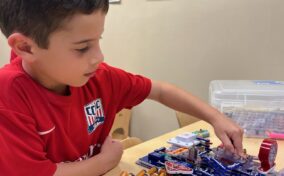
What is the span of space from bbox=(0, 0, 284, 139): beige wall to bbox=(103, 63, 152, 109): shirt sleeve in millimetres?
622

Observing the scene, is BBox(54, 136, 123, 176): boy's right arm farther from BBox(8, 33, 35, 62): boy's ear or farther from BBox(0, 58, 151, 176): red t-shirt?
BBox(8, 33, 35, 62): boy's ear

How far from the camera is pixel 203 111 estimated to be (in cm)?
89

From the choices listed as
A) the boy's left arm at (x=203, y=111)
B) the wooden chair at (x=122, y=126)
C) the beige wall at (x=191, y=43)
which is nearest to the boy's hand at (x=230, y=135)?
the boy's left arm at (x=203, y=111)

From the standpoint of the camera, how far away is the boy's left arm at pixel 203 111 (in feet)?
2.64

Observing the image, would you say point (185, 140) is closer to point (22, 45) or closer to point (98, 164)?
point (98, 164)

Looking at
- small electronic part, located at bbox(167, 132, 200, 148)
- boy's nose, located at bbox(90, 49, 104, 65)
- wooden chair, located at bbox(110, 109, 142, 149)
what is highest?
boy's nose, located at bbox(90, 49, 104, 65)

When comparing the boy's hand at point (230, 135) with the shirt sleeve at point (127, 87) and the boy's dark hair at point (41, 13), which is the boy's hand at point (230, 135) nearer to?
the shirt sleeve at point (127, 87)

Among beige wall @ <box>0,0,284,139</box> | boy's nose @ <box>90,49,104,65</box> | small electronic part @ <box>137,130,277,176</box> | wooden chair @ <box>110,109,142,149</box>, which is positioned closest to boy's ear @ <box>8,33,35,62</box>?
boy's nose @ <box>90,49,104,65</box>

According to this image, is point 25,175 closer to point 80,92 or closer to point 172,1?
point 80,92

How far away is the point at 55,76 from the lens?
2.20ft

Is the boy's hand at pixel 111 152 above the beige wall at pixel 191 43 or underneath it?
underneath

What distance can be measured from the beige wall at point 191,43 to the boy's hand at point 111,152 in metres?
0.80

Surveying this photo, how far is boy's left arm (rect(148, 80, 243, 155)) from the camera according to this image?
805 millimetres

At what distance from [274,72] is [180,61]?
425 millimetres
